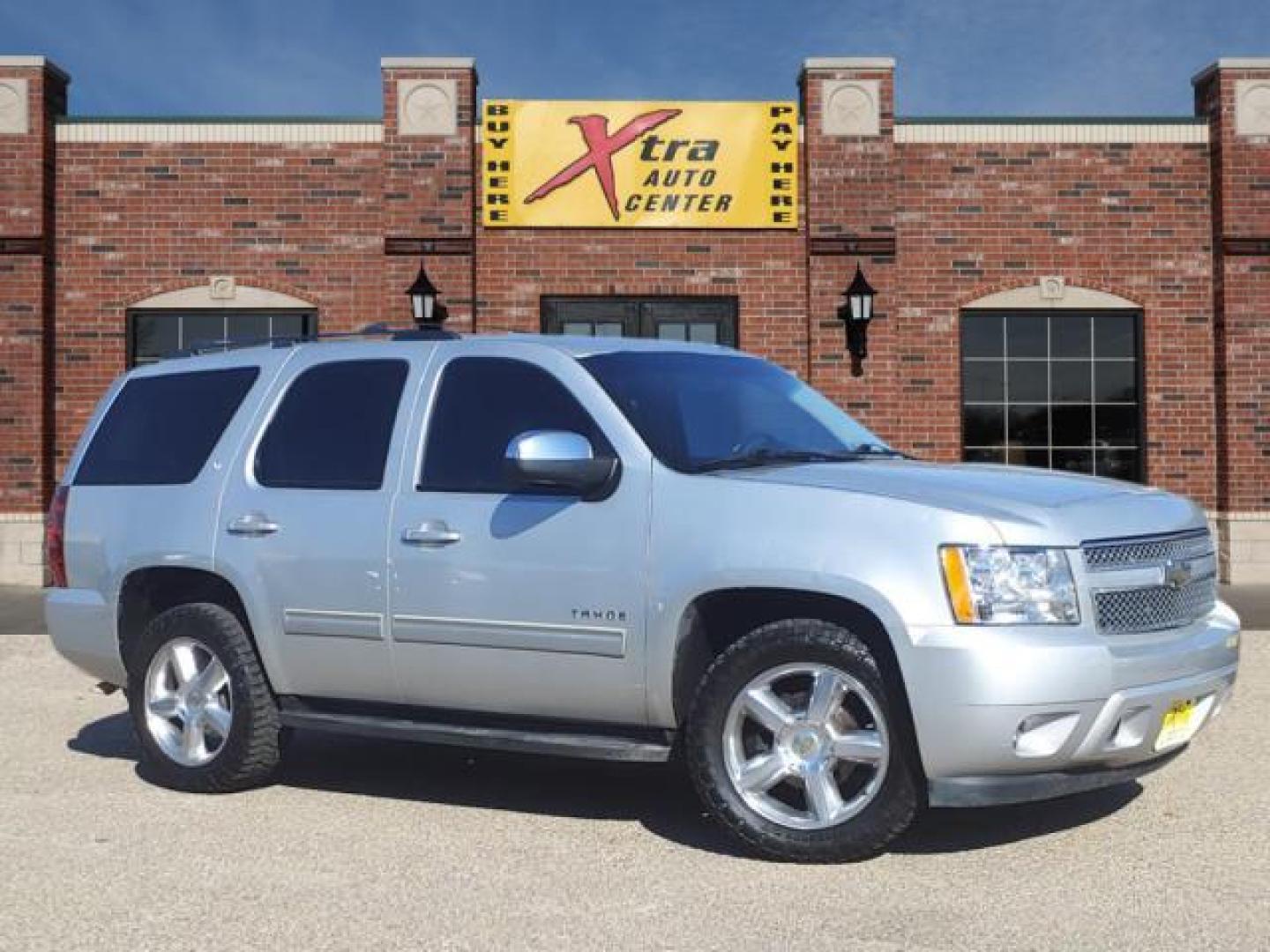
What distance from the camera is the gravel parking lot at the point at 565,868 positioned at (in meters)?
4.34

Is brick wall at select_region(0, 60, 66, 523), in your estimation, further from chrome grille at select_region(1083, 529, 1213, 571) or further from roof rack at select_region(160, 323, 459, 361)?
chrome grille at select_region(1083, 529, 1213, 571)

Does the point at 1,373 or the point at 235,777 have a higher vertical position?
the point at 1,373

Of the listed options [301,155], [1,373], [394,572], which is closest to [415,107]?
[301,155]

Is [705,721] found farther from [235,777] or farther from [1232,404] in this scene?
[1232,404]

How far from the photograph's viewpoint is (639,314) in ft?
57.2

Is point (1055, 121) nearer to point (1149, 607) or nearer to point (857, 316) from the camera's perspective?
point (857, 316)

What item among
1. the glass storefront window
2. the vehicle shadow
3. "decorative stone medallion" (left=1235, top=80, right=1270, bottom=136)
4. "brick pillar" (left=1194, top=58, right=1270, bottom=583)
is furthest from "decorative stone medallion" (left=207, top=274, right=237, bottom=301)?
"decorative stone medallion" (left=1235, top=80, right=1270, bottom=136)

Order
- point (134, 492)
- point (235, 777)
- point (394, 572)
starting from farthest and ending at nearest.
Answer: point (134, 492) → point (235, 777) → point (394, 572)

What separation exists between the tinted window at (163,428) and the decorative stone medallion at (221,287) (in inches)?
415

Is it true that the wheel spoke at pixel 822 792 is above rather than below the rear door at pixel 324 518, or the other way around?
below

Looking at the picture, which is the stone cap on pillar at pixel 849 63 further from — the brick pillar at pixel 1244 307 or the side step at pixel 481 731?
the side step at pixel 481 731

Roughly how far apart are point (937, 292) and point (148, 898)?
1399 cm

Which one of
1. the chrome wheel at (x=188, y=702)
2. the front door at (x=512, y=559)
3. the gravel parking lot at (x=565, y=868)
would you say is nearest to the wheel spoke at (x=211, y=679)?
the chrome wheel at (x=188, y=702)

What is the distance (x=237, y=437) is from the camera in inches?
261
